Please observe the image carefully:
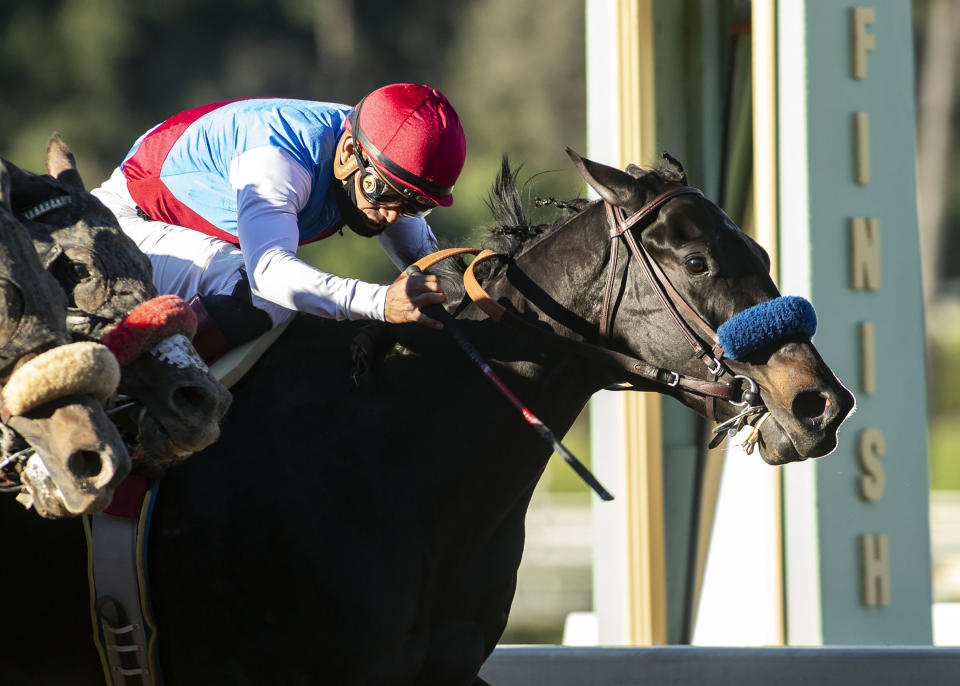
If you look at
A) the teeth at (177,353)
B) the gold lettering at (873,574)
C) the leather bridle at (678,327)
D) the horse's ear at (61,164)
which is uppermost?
the horse's ear at (61,164)

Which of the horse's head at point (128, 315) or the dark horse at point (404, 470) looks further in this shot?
the dark horse at point (404, 470)

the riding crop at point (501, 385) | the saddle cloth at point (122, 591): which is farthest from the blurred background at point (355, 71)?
the saddle cloth at point (122, 591)

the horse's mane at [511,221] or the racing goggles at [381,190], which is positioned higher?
the racing goggles at [381,190]

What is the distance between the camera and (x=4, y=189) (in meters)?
2.00

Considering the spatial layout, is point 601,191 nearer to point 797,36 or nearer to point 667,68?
point 797,36

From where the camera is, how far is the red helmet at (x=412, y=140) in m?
3.03

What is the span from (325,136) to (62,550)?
1187mm

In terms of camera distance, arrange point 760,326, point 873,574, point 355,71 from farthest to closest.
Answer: point 355,71 < point 873,574 < point 760,326

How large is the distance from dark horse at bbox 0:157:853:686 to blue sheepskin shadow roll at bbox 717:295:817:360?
0.04 m

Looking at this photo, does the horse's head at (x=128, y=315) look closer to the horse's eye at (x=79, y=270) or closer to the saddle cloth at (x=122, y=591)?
the horse's eye at (x=79, y=270)

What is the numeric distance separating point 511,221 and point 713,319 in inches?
25.3

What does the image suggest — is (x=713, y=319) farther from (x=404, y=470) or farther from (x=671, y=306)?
(x=404, y=470)

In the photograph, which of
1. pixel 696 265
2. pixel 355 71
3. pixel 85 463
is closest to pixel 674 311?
pixel 696 265

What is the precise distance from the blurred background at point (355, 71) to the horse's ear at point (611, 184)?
64.5 feet
